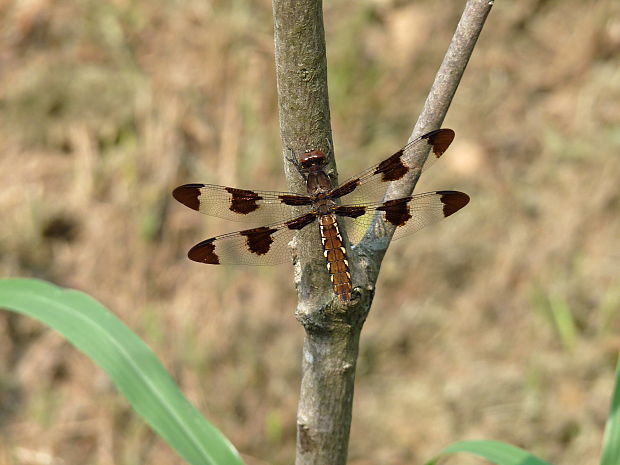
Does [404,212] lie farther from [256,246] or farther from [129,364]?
[129,364]

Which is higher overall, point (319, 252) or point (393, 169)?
point (393, 169)

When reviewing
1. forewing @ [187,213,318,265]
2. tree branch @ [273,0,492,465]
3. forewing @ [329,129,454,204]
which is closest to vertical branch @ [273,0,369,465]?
tree branch @ [273,0,492,465]

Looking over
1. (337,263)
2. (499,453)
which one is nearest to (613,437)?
(499,453)

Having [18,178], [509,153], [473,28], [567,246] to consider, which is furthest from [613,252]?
[18,178]

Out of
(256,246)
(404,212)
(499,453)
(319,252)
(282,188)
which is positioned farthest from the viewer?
(282,188)

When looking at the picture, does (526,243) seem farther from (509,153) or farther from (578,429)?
(578,429)

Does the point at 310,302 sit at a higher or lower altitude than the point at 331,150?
lower

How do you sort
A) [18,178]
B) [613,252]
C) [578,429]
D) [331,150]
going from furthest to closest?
[18,178] < [613,252] < [578,429] < [331,150]
